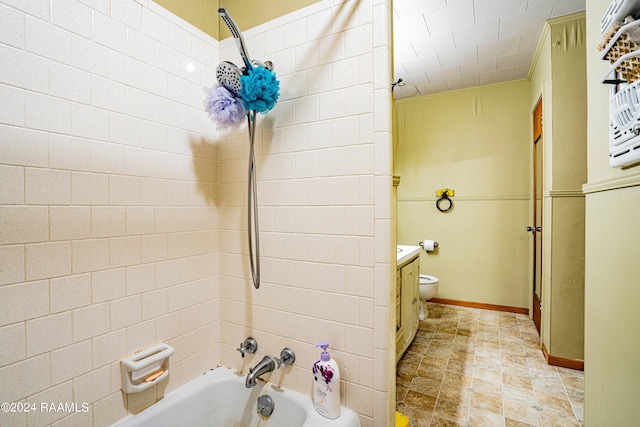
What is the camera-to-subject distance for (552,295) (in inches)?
91.5

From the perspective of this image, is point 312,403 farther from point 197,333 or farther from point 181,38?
point 181,38

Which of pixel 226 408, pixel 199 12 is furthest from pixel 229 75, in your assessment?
pixel 226 408

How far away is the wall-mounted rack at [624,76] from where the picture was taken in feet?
2.66

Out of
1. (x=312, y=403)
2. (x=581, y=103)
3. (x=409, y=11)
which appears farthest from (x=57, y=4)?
(x=581, y=103)

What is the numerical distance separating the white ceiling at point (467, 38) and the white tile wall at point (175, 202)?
1.46 meters

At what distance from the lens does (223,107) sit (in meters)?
1.19

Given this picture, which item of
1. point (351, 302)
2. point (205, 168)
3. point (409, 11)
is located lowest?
point (351, 302)

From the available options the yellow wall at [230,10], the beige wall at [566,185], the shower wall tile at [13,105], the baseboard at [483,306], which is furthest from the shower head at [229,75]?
the baseboard at [483,306]

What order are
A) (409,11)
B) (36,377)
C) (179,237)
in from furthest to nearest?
(409,11) < (179,237) < (36,377)

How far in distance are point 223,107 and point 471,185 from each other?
333 cm

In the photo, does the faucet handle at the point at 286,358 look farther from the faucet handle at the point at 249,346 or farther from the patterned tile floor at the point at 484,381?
the patterned tile floor at the point at 484,381

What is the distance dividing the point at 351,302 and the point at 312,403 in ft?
1.51

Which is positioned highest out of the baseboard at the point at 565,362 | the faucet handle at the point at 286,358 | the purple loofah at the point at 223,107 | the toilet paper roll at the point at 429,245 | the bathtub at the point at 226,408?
the purple loofah at the point at 223,107

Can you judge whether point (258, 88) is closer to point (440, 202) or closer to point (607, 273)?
point (607, 273)
